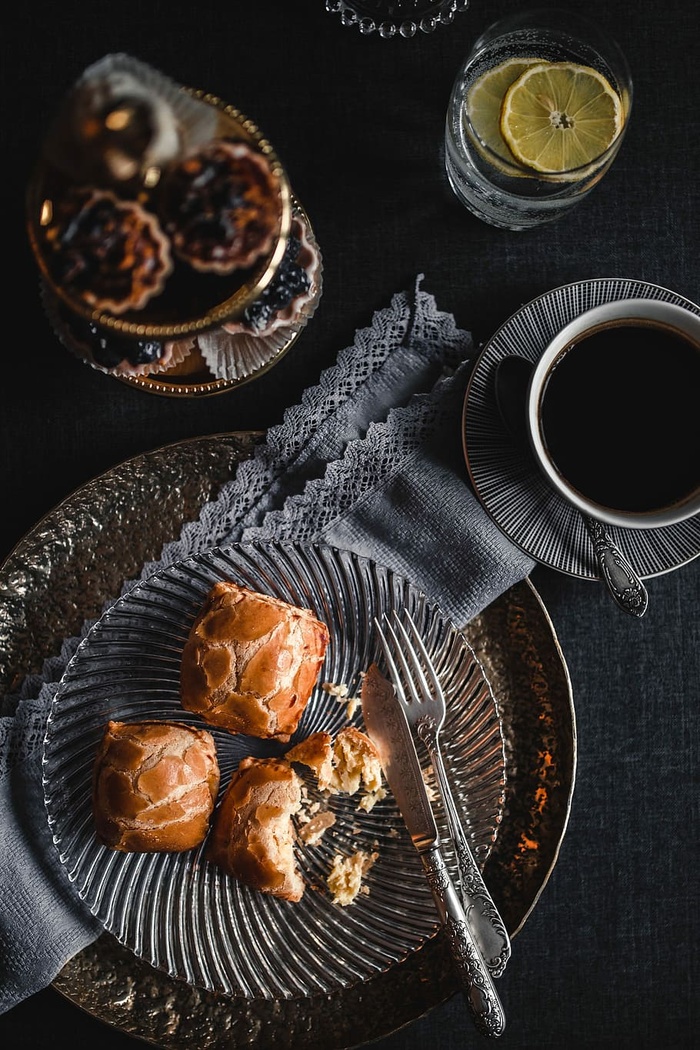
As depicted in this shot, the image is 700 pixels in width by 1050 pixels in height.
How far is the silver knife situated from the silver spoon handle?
33 centimetres

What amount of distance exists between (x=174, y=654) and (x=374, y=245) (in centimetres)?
66

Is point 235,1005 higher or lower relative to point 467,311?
lower

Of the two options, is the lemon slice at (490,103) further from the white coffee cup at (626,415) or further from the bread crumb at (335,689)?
the bread crumb at (335,689)

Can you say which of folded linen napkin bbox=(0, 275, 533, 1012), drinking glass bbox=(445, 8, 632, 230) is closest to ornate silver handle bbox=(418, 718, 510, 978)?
folded linen napkin bbox=(0, 275, 533, 1012)

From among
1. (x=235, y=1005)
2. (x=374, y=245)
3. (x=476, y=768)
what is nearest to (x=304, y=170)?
(x=374, y=245)

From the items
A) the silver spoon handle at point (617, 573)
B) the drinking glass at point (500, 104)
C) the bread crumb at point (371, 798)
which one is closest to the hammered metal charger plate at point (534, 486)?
the silver spoon handle at point (617, 573)

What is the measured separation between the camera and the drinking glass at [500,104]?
125 cm

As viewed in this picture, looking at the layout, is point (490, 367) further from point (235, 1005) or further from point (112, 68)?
point (235, 1005)

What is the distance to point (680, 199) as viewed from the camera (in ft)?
4.60

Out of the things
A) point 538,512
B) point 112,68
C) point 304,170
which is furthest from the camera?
point 304,170

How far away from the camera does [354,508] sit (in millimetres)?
1329

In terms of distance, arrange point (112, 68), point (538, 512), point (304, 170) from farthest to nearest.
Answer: point (304, 170) < point (538, 512) < point (112, 68)

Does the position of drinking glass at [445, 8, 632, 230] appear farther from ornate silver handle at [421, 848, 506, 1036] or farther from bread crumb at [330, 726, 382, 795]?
ornate silver handle at [421, 848, 506, 1036]

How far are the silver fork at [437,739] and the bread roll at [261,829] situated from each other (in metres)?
0.19
